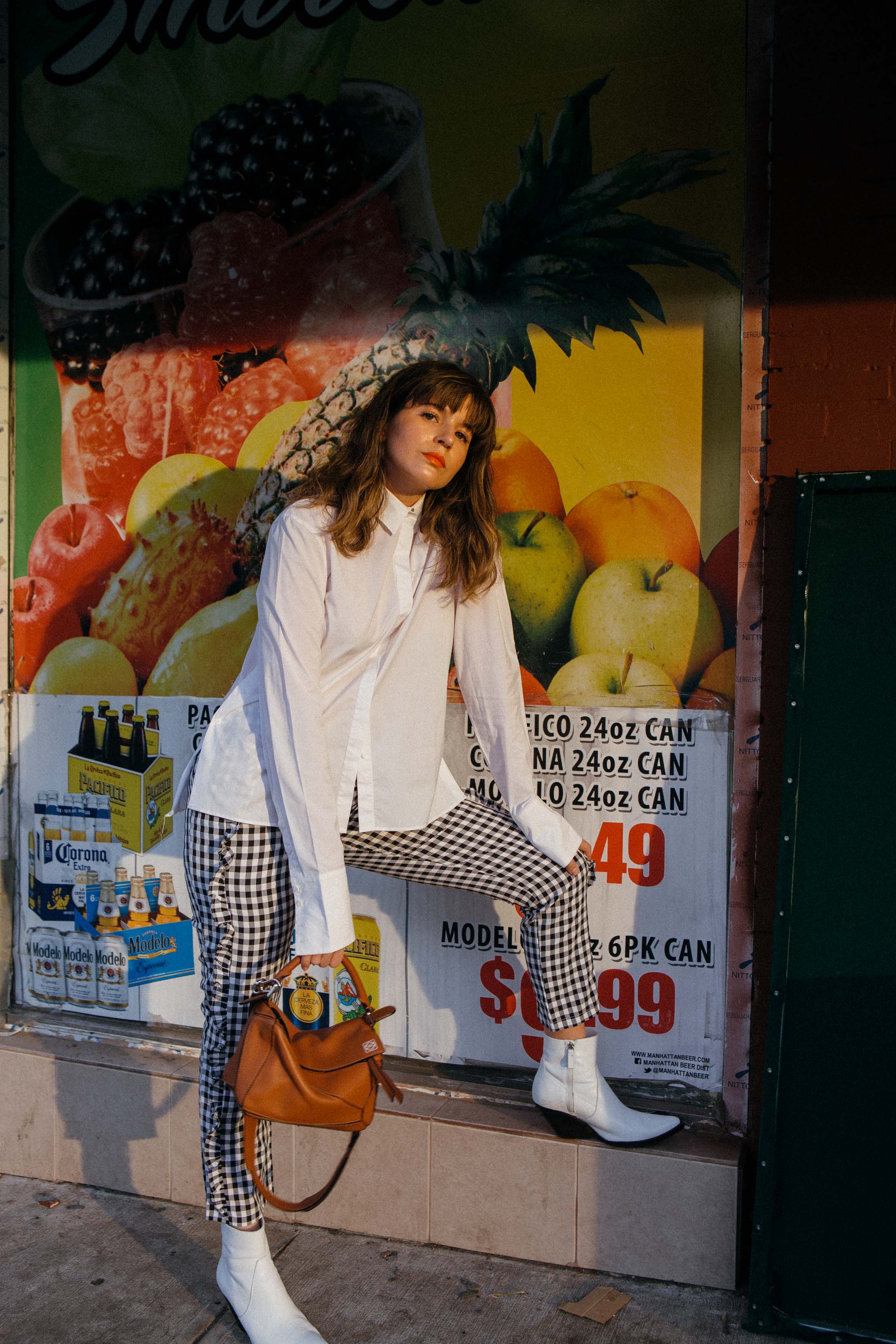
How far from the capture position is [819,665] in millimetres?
A: 2557

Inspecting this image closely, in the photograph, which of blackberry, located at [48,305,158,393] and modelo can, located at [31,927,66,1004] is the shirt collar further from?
modelo can, located at [31,927,66,1004]

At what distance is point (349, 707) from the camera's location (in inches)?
95.6

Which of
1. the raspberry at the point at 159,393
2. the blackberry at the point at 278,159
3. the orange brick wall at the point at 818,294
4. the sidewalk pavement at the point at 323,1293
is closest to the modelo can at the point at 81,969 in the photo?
the sidewalk pavement at the point at 323,1293

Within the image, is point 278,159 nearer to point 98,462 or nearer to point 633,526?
point 98,462

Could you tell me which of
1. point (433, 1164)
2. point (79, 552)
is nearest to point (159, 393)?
point (79, 552)

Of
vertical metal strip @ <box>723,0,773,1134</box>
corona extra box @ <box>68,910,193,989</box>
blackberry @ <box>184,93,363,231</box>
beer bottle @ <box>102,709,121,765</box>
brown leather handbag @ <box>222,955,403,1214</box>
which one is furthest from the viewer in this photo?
beer bottle @ <box>102,709,121,765</box>

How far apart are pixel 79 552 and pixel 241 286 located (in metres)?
1.09

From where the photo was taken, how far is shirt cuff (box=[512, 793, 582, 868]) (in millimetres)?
2557

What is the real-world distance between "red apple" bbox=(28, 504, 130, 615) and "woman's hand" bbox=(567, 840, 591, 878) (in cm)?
190

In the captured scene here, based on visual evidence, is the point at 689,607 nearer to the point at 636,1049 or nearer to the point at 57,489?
the point at 636,1049

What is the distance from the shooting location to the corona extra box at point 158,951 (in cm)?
342

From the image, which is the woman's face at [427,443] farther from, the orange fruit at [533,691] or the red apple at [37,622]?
the red apple at [37,622]

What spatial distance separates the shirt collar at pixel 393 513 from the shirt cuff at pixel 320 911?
837mm

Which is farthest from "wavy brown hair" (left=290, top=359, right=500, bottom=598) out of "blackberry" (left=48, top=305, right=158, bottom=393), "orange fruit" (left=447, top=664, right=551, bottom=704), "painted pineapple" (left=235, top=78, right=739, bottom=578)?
"blackberry" (left=48, top=305, right=158, bottom=393)
